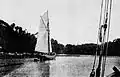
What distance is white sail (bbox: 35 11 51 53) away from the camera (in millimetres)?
96938

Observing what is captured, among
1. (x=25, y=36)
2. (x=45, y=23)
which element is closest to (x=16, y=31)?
(x=25, y=36)

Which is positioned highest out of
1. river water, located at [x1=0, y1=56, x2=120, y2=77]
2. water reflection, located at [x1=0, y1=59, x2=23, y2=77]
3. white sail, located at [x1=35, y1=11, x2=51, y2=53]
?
white sail, located at [x1=35, y1=11, x2=51, y2=53]

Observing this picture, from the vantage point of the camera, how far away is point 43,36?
98.5 metres

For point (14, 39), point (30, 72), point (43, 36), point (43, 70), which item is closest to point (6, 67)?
point (43, 70)

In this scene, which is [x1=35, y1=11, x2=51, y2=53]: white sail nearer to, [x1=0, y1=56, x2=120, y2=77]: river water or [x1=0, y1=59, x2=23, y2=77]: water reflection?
[x1=0, y1=56, x2=120, y2=77]: river water

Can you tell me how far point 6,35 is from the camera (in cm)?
12600

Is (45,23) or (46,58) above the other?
(45,23)

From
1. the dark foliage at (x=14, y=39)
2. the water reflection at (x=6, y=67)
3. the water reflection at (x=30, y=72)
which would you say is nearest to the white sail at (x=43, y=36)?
the dark foliage at (x=14, y=39)

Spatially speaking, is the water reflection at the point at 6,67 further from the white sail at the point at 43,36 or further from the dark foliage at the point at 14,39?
the dark foliage at the point at 14,39

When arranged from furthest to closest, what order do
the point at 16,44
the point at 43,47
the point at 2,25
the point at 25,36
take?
the point at 25,36 < the point at 16,44 < the point at 2,25 < the point at 43,47

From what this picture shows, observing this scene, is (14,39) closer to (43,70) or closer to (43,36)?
(43,36)

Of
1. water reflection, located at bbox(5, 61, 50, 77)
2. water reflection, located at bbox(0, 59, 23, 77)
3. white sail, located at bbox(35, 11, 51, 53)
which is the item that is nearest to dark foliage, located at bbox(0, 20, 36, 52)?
white sail, located at bbox(35, 11, 51, 53)

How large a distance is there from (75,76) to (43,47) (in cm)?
5850

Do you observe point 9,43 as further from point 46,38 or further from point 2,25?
point 46,38
